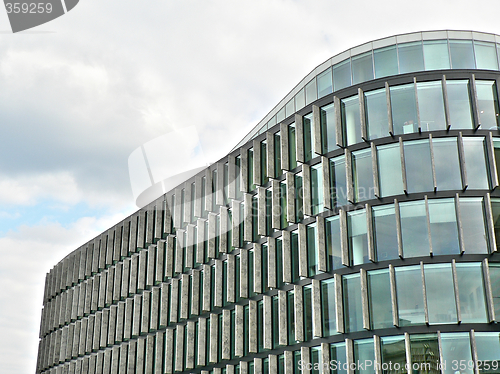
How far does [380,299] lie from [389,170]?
7099 mm

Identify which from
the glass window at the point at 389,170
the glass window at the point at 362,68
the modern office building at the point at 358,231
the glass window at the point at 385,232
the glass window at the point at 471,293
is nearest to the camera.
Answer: the glass window at the point at 471,293

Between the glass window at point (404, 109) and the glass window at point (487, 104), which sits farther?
the glass window at point (404, 109)

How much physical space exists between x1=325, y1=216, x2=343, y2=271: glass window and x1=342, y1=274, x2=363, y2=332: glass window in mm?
1096

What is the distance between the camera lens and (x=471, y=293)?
31438 mm

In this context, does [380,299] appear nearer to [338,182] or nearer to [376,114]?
[338,182]

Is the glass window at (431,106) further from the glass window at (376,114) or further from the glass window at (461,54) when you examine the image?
the glass window at (461,54)

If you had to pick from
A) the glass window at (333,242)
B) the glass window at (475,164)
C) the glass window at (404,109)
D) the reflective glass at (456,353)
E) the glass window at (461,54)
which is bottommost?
the reflective glass at (456,353)

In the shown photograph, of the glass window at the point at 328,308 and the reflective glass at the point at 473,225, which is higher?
the reflective glass at the point at 473,225

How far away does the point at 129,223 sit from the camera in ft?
183

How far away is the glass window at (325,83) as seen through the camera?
40.3 m

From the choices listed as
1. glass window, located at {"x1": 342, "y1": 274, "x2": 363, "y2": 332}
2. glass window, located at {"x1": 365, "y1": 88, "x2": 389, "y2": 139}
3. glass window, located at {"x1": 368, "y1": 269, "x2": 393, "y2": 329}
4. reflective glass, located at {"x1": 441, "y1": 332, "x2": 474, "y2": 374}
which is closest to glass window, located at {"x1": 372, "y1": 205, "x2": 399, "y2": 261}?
glass window, located at {"x1": 368, "y1": 269, "x2": 393, "y2": 329}

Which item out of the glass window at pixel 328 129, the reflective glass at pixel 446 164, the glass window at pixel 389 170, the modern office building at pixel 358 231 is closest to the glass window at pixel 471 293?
the modern office building at pixel 358 231

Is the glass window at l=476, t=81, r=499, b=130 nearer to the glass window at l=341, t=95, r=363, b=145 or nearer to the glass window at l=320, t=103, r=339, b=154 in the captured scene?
the glass window at l=341, t=95, r=363, b=145

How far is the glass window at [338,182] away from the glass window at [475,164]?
6684 mm
